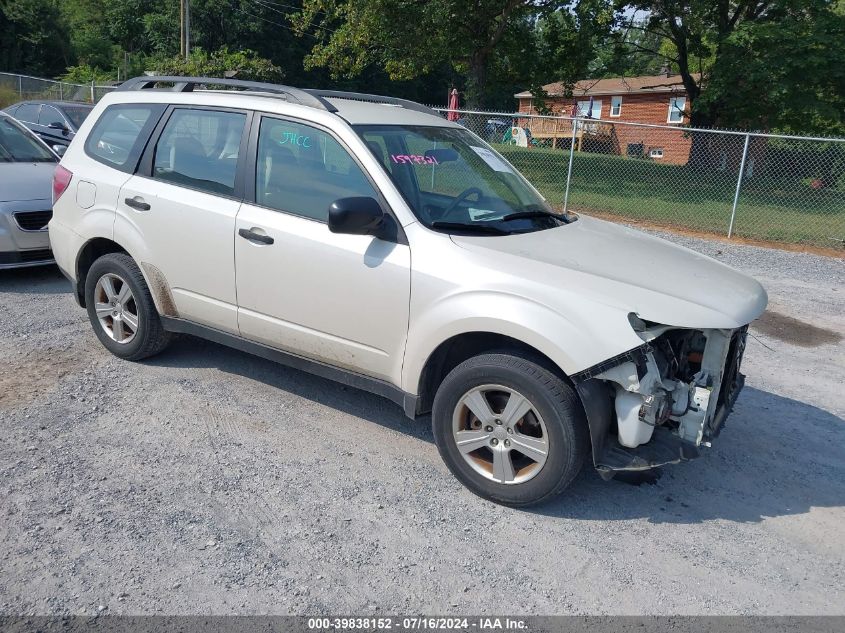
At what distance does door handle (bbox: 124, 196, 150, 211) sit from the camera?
5074 mm

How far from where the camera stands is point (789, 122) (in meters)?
24.5

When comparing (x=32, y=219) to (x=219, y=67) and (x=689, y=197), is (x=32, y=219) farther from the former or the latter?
(x=219, y=67)

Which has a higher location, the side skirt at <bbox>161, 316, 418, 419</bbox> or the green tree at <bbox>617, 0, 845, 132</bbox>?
the green tree at <bbox>617, 0, 845, 132</bbox>

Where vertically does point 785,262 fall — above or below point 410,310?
below

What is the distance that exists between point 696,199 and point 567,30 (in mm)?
8069

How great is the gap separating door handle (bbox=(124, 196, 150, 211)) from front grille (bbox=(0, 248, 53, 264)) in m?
3.00

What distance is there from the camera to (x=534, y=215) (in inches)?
185

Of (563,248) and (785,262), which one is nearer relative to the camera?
(563,248)

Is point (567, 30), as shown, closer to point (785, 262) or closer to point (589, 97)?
point (785, 262)

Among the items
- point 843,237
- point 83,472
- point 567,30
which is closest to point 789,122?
point 567,30

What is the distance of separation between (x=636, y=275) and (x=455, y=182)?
137 cm

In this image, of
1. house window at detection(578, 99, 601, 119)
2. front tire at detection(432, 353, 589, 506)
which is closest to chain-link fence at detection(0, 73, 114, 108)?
front tire at detection(432, 353, 589, 506)

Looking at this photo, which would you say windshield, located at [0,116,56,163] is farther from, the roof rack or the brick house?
the brick house

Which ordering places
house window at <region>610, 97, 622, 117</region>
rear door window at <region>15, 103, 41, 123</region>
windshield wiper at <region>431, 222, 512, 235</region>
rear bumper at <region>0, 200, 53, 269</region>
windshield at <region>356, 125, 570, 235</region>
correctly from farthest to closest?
1. house window at <region>610, 97, 622, 117</region>
2. rear door window at <region>15, 103, 41, 123</region>
3. rear bumper at <region>0, 200, 53, 269</region>
4. windshield at <region>356, 125, 570, 235</region>
5. windshield wiper at <region>431, 222, 512, 235</region>
